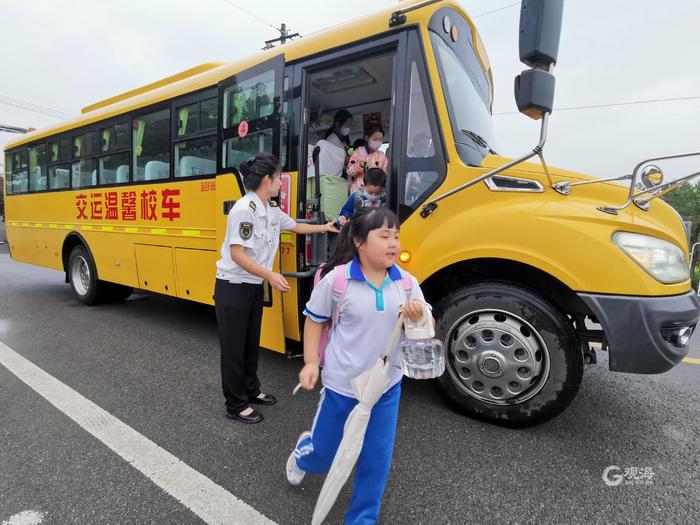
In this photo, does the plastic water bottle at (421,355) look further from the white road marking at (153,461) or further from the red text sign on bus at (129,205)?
the red text sign on bus at (129,205)

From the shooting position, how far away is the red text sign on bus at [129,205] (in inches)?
166

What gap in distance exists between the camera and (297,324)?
125 inches

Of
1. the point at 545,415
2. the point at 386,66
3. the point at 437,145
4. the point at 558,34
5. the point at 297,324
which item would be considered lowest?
the point at 545,415

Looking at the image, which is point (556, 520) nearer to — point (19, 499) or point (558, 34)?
point (558, 34)

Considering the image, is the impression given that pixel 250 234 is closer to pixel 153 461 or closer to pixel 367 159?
pixel 153 461

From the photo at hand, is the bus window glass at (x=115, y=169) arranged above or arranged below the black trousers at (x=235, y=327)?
above

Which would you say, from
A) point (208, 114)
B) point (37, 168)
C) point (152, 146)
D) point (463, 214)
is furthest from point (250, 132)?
point (37, 168)

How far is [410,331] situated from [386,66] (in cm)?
300

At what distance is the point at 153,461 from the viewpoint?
7.04ft

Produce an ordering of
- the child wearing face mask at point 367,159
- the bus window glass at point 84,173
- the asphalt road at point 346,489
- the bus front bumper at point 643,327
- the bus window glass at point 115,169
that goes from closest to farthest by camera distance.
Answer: the asphalt road at point 346,489, the bus front bumper at point 643,327, the child wearing face mask at point 367,159, the bus window glass at point 115,169, the bus window glass at point 84,173

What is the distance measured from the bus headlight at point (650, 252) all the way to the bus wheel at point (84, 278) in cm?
588

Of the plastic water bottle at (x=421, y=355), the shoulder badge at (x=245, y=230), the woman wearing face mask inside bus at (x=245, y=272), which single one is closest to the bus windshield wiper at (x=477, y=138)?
the woman wearing face mask inside bus at (x=245, y=272)

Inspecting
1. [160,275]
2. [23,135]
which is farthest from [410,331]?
[23,135]

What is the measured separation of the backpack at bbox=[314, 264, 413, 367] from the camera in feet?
5.16
